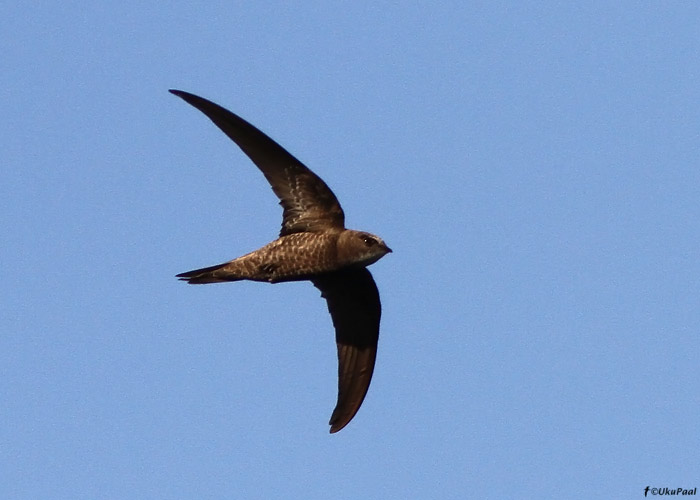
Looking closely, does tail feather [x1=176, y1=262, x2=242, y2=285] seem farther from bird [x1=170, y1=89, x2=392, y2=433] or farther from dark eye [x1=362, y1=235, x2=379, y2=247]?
dark eye [x1=362, y1=235, x2=379, y2=247]

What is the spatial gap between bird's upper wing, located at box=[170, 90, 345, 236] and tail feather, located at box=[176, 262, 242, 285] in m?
1.02

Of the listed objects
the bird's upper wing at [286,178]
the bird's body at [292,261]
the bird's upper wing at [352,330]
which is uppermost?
the bird's upper wing at [286,178]

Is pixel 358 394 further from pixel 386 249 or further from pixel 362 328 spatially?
pixel 386 249

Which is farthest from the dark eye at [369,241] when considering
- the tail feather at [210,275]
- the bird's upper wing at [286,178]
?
the tail feather at [210,275]

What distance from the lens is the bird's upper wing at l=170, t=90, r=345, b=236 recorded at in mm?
21469

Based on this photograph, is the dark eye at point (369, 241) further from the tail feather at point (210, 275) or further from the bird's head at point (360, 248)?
the tail feather at point (210, 275)

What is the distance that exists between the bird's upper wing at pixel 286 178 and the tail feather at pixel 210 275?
1024 millimetres

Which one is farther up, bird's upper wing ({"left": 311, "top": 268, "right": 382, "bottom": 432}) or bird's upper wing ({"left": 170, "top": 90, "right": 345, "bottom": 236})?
bird's upper wing ({"left": 170, "top": 90, "right": 345, "bottom": 236})

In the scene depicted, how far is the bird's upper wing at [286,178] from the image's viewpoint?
70.4 ft

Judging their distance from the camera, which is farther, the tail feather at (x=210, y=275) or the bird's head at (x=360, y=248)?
the tail feather at (x=210, y=275)

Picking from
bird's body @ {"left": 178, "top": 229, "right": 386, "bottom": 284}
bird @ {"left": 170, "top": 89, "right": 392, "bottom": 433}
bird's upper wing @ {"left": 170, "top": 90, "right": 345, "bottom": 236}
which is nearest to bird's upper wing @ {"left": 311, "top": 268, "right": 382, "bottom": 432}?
bird @ {"left": 170, "top": 89, "right": 392, "bottom": 433}

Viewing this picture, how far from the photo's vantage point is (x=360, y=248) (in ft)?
70.7

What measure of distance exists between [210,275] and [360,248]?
2347 mm

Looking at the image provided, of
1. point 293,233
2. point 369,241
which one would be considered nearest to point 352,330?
point 293,233
